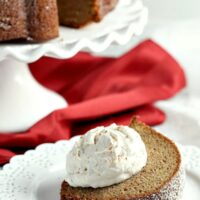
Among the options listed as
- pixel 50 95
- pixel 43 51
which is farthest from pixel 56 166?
pixel 50 95

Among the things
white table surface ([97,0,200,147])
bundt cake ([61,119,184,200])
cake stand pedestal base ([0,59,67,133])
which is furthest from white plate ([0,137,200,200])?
white table surface ([97,0,200,147])

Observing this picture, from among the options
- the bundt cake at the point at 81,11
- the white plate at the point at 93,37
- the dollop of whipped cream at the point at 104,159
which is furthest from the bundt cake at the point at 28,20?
the dollop of whipped cream at the point at 104,159

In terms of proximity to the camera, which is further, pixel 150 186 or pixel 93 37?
pixel 93 37

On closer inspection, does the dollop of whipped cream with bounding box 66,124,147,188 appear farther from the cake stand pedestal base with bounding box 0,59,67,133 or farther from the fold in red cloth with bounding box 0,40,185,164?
the cake stand pedestal base with bounding box 0,59,67,133

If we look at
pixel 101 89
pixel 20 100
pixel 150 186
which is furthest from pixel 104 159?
pixel 101 89

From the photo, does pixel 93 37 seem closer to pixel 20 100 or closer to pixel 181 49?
pixel 20 100

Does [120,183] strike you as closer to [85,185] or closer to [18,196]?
[85,185]
